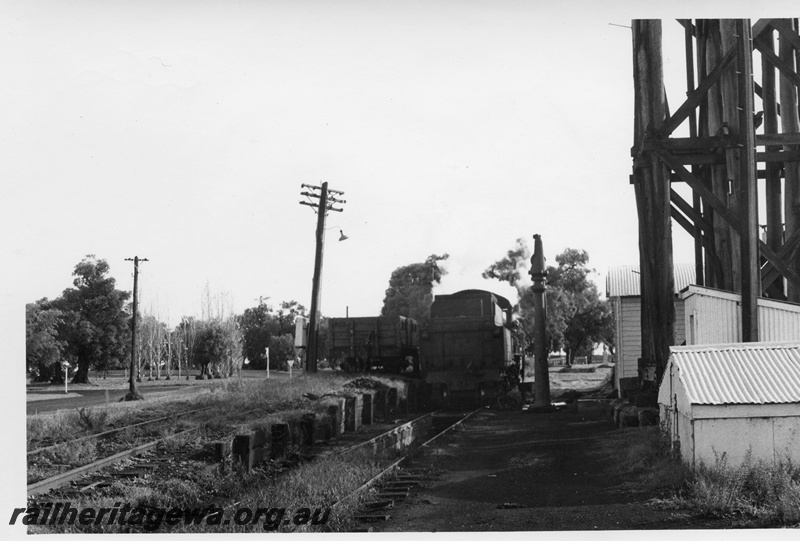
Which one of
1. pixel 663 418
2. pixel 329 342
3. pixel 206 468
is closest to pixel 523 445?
pixel 663 418

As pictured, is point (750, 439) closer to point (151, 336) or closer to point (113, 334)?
point (113, 334)

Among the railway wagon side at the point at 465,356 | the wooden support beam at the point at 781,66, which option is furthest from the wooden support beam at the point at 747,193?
the railway wagon side at the point at 465,356

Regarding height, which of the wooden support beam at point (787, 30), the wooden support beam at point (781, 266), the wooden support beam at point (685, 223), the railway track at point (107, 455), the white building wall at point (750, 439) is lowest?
the railway track at point (107, 455)

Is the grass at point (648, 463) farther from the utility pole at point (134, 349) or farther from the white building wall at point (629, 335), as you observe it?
the utility pole at point (134, 349)

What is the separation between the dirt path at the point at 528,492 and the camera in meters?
7.79

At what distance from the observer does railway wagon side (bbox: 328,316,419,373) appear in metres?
27.5

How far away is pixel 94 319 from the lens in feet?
107

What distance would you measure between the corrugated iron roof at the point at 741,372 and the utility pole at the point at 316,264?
17.7 m

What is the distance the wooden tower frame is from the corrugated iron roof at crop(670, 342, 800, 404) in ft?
9.33

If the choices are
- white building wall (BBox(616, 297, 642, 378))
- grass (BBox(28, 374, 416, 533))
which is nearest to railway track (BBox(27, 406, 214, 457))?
grass (BBox(28, 374, 416, 533))

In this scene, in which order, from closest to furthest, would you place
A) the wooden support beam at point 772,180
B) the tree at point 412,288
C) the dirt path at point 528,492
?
the dirt path at point 528,492
the wooden support beam at point 772,180
the tree at point 412,288

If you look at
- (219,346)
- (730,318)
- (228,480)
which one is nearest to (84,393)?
(219,346)

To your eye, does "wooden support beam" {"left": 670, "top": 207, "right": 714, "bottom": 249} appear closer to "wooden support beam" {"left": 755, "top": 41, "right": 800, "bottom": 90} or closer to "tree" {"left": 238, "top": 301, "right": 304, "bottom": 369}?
"wooden support beam" {"left": 755, "top": 41, "right": 800, "bottom": 90}

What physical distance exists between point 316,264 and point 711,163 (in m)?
16.0
